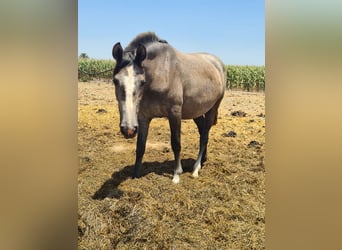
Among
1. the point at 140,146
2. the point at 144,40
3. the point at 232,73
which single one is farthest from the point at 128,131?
the point at 232,73

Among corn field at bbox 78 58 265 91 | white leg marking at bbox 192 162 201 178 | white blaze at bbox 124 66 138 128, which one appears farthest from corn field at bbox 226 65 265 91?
white blaze at bbox 124 66 138 128

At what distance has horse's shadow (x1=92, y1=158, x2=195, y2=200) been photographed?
2.56 metres

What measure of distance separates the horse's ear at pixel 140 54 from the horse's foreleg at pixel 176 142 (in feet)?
1.57

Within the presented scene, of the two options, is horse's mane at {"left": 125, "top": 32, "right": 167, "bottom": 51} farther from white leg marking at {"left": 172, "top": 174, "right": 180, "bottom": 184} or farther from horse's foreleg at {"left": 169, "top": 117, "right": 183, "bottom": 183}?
white leg marking at {"left": 172, "top": 174, "right": 180, "bottom": 184}

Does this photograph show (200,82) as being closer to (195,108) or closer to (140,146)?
(195,108)

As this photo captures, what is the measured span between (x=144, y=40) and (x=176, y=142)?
0.76m

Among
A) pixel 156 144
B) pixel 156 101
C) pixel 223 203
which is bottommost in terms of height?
pixel 223 203

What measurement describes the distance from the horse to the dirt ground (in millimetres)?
75

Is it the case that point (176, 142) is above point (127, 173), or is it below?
above

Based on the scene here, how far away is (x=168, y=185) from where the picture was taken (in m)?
2.63
